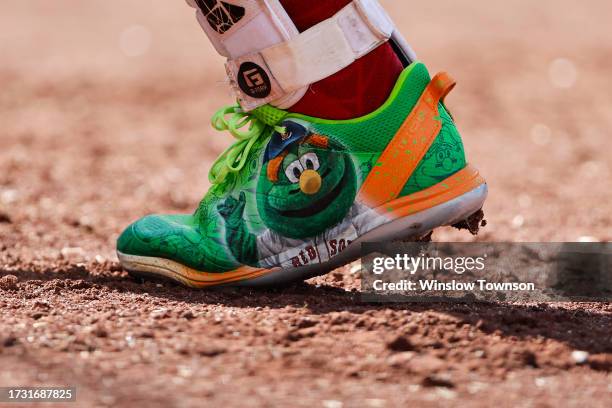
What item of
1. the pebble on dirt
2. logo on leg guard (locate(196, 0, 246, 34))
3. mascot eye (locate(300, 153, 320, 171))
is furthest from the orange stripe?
the pebble on dirt

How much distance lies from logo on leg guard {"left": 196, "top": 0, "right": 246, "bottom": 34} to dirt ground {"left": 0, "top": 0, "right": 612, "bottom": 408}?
0.63 metres

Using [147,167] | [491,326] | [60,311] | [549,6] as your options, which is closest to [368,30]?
[491,326]

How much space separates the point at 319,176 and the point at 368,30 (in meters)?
0.35

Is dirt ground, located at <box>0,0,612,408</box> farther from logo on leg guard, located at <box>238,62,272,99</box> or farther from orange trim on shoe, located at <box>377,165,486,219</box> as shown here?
logo on leg guard, located at <box>238,62,272,99</box>

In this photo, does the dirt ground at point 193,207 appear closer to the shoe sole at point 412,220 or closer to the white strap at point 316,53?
the shoe sole at point 412,220

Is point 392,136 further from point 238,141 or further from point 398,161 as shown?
point 238,141

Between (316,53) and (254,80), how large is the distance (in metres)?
0.16

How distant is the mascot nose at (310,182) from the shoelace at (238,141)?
0.14 m

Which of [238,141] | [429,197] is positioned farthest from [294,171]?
[429,197]

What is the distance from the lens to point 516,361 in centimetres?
196

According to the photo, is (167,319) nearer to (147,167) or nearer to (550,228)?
(550,228)

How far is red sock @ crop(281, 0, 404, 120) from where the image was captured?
2371 millimetres

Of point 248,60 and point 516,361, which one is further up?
point 248,60

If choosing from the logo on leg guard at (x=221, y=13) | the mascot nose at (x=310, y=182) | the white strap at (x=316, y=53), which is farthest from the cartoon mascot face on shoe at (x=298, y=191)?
the logo on leg guard at (x=221, y=13)
